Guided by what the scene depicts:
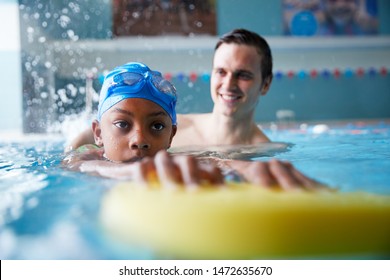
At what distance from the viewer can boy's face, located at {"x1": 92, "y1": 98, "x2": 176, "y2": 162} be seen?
1.66 meters

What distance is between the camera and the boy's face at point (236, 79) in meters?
2.79

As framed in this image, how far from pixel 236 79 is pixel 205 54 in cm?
612

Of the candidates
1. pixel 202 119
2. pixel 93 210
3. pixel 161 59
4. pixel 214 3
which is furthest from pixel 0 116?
pixel 93 210

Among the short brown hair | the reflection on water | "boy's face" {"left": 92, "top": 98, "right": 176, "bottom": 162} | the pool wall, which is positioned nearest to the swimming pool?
"boy's face" {"left": 92, "top": 98, "right": 176, "bottom": 162}

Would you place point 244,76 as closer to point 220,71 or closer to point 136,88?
point 220,71

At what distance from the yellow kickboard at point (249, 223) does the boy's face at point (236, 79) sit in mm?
1794

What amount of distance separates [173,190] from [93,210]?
20 cm

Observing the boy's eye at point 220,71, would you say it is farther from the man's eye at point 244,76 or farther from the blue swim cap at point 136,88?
the blue swim cap at point 136,88

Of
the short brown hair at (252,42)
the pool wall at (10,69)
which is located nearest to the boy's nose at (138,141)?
the short brown hair at (252,42)

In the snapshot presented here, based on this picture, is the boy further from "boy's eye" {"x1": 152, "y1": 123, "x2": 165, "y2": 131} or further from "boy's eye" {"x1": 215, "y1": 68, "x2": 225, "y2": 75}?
"boy's eye" {"x1": 215, "y1": 68, "x2": 225, "y2": 75}

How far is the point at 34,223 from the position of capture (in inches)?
37.6

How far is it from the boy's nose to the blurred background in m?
5.54
